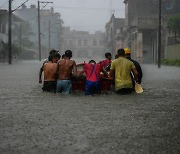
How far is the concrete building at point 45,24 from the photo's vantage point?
90750mm

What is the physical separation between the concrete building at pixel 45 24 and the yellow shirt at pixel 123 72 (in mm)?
79618

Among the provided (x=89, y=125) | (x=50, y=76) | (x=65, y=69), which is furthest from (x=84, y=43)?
(x=89, y=125)

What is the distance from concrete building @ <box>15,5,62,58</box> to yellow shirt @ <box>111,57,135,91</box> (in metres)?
79.6

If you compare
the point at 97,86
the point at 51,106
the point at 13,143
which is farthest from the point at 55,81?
the point at 13,143

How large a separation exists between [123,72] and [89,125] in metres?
4.25

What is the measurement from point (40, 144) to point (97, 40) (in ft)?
416

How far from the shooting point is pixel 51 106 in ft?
24.8

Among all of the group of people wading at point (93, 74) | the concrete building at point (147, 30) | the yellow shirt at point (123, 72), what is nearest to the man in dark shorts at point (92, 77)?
the group of people wading at point (93, 74)

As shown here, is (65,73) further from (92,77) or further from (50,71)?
(92,77)

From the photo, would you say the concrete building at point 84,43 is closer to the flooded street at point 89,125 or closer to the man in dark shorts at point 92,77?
the man in dark shorts at point 92,77

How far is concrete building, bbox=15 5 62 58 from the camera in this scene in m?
90.8

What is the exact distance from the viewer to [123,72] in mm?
9539

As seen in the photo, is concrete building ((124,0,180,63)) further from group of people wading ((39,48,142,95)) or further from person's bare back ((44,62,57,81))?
person's bare back ((44,62,57,81))

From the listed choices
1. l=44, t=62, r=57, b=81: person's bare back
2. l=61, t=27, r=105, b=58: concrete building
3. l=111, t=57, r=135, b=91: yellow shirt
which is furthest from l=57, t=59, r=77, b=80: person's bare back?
l=61, t=27, r=105, b=58: concrete building
